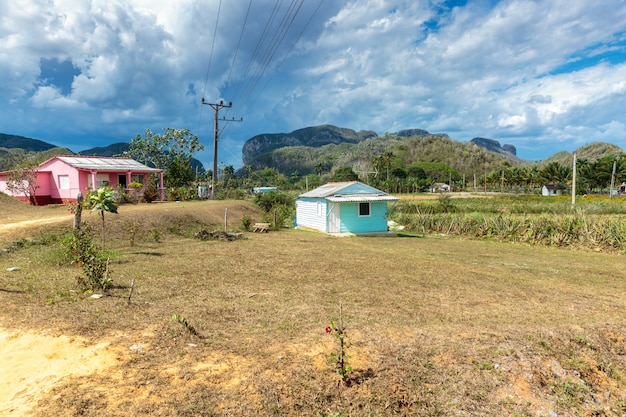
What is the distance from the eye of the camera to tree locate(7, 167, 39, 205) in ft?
78.3

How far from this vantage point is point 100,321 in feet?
18.6

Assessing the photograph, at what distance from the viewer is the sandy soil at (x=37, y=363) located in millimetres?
3631

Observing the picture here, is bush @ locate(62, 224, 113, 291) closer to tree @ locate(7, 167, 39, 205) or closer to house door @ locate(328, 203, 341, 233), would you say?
house door @ locate(328, 203, 341, 233)

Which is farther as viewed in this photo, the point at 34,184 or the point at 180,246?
the point at 34,184

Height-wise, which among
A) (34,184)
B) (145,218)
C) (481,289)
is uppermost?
(34,184)

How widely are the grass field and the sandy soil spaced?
3 cm

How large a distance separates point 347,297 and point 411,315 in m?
1.56

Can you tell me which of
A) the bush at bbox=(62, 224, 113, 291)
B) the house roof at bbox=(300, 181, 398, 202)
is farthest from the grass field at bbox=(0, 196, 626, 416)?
the house roof at bbox=(300, 181, 398, 202)

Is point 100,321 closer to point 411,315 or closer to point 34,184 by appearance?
point 411,315

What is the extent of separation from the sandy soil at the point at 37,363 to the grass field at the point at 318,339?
3 cm

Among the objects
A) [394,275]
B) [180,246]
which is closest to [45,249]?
[180,246]

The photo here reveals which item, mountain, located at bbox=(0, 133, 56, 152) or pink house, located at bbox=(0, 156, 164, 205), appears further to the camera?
mountain, located at bbox=(0, 133, 56, 152)

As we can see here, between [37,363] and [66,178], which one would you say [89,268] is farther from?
[66,178]

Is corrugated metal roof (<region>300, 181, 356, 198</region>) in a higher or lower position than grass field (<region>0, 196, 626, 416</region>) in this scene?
higher
